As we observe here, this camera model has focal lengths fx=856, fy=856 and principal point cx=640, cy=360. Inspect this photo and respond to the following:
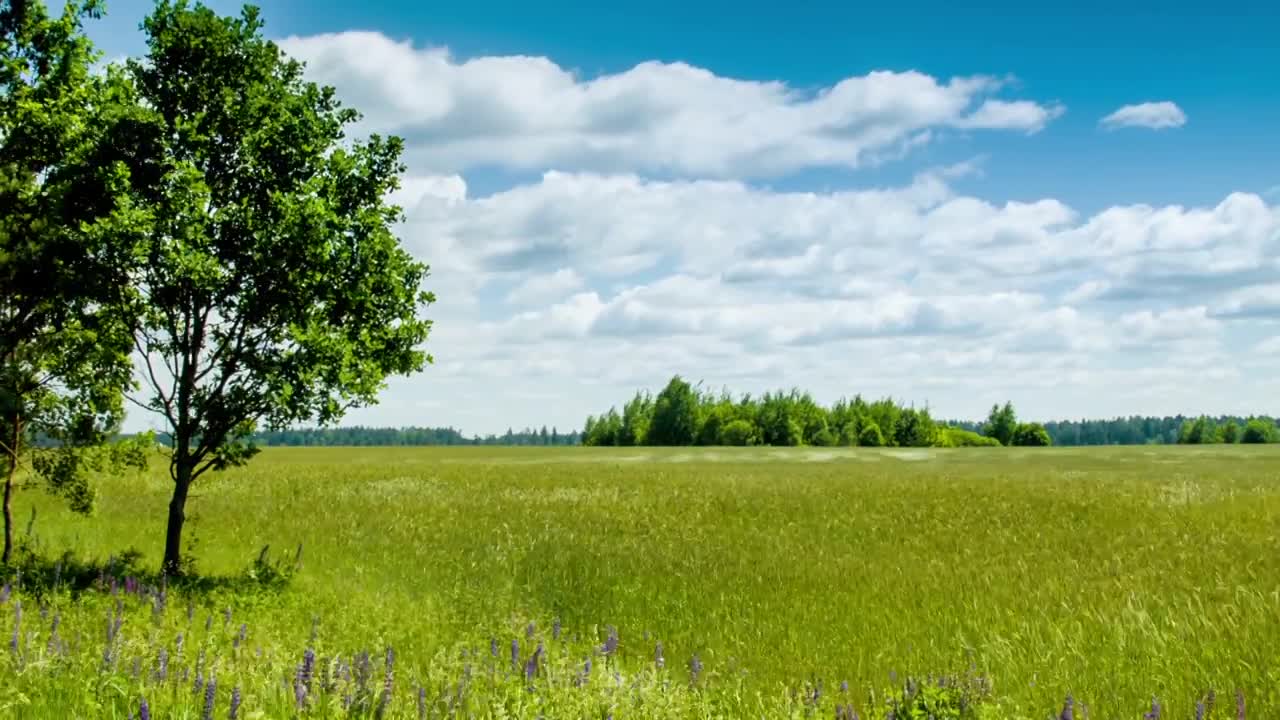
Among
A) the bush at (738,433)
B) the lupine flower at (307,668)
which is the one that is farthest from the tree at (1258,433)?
the lupine flower at (307,668)

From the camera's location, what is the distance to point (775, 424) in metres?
138

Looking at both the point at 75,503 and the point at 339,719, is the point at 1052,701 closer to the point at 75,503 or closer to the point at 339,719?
the point at 339,719

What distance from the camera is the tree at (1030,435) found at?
15975 centimetres

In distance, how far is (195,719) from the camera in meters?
5.46

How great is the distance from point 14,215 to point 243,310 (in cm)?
392

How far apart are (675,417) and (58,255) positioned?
132578mm

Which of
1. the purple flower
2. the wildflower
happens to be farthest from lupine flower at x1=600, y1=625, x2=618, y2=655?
the wildflower

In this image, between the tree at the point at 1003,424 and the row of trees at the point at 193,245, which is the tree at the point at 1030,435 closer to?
the tree at the point at 1003,424

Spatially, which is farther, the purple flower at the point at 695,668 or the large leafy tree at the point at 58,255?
the large leafy tree at the point at 58,255

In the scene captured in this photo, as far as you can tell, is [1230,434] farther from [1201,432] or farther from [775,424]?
[775,424]

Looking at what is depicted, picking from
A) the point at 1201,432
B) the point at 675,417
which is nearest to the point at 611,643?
the point at 675,417

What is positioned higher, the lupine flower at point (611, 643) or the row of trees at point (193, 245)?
the row of trees at point (193, 245)

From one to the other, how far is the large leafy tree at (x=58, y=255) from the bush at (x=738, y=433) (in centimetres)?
12129

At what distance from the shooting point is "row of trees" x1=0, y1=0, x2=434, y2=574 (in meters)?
11.5
